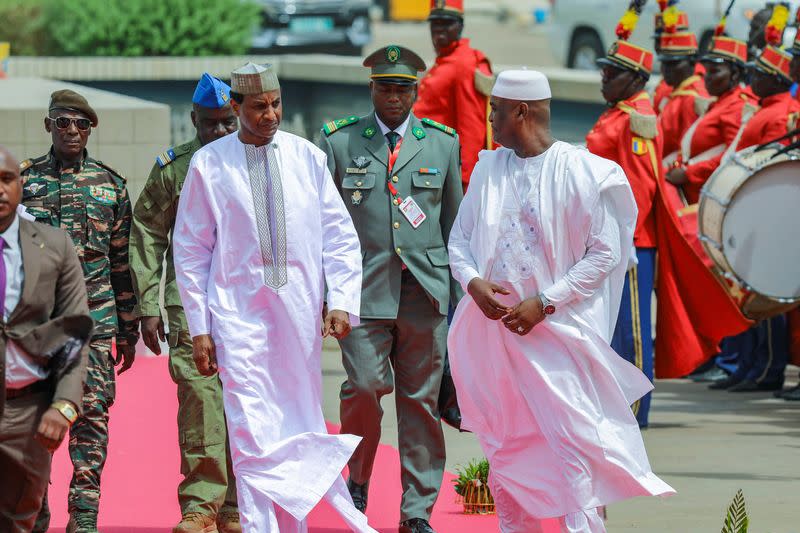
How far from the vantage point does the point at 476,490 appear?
822 cm

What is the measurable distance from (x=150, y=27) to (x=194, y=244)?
1597cm

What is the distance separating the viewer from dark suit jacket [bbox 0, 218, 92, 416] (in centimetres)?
588

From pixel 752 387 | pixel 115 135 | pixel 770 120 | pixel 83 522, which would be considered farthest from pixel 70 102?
pixel 752 387

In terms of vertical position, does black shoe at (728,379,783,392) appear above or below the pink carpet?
below

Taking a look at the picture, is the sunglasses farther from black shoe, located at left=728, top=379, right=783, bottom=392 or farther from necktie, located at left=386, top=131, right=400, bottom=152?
black shoe, located at left=728, top=379, right=783, bottom=392

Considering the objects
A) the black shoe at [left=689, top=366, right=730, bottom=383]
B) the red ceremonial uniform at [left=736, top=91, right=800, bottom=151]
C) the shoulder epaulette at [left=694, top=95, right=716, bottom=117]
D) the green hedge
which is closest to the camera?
the red ceremonial uniform at [left=736, top=91, right=800, bottom=151]

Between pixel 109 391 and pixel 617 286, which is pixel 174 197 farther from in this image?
pixel 617 286

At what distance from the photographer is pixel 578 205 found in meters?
7.10

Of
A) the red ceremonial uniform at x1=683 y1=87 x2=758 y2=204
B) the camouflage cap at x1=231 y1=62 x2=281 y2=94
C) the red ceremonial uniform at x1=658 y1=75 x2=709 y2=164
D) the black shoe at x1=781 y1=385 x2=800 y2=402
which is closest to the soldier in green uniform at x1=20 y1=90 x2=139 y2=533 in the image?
the camouflage cap at x1=231 y1=62 x2=281 y2=94

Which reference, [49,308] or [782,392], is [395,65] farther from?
[782,392]

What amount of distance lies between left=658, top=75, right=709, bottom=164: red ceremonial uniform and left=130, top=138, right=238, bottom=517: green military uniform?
5743mm

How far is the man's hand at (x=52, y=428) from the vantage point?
5.78 metres

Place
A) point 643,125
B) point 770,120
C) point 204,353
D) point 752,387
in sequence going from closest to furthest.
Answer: point 204,353, point 643,125, point 770,120, point 752,387

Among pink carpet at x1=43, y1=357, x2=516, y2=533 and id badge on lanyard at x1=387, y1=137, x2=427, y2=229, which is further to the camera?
pink carpet at x1=43, y1=357, x2=516, y2=533
